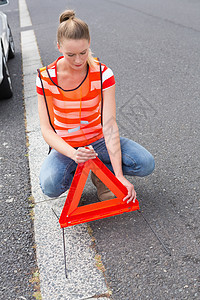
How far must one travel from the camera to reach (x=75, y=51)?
2.34 m

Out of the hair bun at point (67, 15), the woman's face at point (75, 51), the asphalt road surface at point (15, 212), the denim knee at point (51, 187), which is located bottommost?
the asphalt road surface at point (15, 212)

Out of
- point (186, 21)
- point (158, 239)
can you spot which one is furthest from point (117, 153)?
point (186, 21)

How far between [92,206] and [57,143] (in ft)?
1.48

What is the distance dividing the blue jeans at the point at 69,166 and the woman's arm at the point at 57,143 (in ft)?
0.57

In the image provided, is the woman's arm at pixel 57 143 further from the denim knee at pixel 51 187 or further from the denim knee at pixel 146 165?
the denim knee at pixel 146 165

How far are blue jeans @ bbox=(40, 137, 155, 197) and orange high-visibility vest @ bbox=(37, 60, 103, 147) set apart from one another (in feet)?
0.39

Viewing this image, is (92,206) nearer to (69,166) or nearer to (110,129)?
(69,166)

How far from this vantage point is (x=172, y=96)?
185 inches

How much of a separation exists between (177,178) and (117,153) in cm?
66

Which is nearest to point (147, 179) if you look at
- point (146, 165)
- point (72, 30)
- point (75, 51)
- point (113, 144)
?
point (146, 165)

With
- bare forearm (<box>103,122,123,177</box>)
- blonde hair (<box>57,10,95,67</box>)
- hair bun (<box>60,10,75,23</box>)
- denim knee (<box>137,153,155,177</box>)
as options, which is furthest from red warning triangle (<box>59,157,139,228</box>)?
hair bun (<box>60,10,75,23</box>)

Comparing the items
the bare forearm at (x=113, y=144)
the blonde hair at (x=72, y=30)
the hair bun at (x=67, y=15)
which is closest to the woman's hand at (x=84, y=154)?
the bare forearm at (x=113, y=144)

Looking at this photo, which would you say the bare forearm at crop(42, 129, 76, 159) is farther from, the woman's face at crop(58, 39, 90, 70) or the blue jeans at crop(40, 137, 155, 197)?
the woman's face at crop(58, 39, 90, 70)

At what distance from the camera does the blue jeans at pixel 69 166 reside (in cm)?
264
